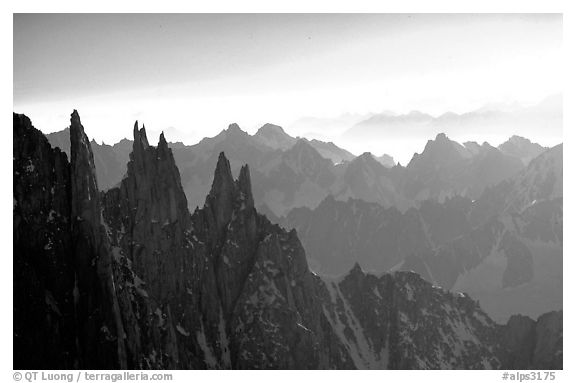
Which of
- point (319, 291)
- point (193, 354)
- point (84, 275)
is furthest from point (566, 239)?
point (319, 291)

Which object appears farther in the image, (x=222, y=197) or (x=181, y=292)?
(x=222, y=197)

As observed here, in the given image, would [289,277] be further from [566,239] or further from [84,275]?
[566,239]

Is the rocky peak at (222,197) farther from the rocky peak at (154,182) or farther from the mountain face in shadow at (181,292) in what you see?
the rocky peak at (154,182)

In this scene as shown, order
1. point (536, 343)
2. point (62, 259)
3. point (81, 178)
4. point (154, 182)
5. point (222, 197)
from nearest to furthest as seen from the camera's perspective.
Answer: point (62, 259), point (81, 178), point (154, 182), point (222, 197), point (536, 343)

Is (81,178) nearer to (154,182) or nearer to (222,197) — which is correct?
(154,182)

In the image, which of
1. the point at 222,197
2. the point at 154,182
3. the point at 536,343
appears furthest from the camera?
the point at 536,343

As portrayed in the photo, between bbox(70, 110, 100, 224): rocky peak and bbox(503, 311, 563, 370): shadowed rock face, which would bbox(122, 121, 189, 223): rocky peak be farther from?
bbox(503, 311, 563, 370): shadowed rock face

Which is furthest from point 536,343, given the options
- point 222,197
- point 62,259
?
point 62,259

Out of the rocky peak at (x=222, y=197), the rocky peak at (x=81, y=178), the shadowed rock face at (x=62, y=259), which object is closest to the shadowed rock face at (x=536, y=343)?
the rocky peak at (x=222, y=197)

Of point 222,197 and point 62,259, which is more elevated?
point 222,197
